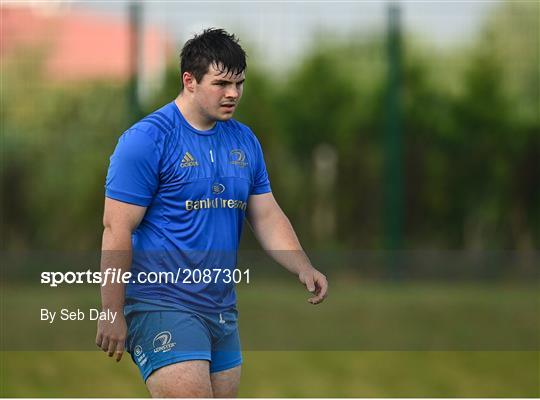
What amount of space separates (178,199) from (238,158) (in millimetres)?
320

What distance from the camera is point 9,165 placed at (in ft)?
42.3

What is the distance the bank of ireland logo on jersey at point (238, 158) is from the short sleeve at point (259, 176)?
0.31ft

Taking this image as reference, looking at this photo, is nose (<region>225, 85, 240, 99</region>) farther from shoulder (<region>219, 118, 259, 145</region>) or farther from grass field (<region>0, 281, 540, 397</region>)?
grass field (<region>0, 281, 540, 397</region>)

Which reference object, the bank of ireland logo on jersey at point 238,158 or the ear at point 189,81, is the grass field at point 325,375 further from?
the ear at point 189,81

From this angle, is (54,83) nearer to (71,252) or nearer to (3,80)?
(3,80)

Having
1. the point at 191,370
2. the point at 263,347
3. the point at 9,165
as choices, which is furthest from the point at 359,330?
the point at 191,370

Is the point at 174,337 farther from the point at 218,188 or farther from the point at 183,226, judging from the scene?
the point at 218,188

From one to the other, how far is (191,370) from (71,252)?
844cm

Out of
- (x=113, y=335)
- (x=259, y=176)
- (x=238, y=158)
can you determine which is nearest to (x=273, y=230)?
(x=259, y=176)

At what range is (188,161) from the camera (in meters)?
4.48

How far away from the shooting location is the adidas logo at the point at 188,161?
447 cm

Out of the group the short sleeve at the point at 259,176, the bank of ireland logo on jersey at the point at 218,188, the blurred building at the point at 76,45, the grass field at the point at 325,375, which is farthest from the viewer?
the blurred building at the point at 76,45

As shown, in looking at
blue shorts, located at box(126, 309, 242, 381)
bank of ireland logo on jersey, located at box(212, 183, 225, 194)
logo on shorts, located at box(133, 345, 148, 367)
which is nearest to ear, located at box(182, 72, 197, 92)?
bank of ireland logo on jersey, located at box(212, 183, 225, 194)

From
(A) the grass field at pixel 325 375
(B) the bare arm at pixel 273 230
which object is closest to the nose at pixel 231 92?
(B) the bare arm at pixel 273 230
